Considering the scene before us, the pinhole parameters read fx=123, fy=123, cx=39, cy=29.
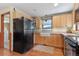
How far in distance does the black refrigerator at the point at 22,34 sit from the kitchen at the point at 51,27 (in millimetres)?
23

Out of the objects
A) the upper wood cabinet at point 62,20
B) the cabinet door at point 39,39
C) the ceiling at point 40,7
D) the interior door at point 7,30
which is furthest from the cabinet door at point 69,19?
the interior door at point 7,30

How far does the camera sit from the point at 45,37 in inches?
84.0

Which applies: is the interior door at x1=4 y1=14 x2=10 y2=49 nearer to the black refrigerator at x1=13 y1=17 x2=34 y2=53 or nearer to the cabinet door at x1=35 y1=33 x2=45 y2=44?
the black refrigerator at x1=13 y1=17 x2=34 y2=53

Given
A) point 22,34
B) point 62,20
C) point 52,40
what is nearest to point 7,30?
point 22,34

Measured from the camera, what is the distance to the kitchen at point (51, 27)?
6.75 feet

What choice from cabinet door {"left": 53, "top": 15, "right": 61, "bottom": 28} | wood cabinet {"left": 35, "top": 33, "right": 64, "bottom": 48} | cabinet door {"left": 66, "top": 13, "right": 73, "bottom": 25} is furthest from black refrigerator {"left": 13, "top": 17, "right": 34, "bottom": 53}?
cabinet door {"left": 66, "top": 13, "right": 73, "bottom": 25}

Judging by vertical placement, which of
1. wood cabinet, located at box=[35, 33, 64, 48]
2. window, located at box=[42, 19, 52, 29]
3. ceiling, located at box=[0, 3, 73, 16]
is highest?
ceiling, located at box=[0, 3, 73, 16]

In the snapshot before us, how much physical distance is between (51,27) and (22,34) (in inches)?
24.1

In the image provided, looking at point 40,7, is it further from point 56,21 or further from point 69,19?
point 69,19

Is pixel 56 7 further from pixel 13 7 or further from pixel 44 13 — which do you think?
pixel 13 7

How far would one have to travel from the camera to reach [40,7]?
213 cm

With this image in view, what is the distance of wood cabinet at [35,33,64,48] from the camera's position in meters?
2.10

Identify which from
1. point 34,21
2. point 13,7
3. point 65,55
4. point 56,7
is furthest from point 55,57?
point 13,7

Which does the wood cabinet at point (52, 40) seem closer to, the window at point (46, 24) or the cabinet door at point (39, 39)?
the cabinet door at point (39, 39)
